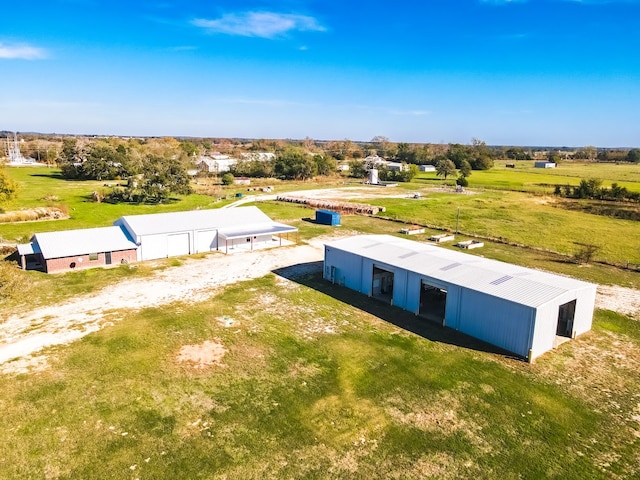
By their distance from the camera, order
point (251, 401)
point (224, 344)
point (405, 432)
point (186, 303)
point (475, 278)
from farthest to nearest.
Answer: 1. point (186, 303)
2. point (475, 278)
3. point (224, 344)
4. point (251, 401)
5. point (405, 432)

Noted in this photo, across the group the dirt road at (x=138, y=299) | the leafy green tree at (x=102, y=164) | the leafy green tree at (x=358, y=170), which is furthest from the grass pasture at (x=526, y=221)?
the leafy green tree at (x=102, y=164)

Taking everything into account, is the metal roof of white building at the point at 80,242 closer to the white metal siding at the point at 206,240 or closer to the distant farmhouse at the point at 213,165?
the white metal siding at the point at 206,240

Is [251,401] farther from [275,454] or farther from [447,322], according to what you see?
[447,322]

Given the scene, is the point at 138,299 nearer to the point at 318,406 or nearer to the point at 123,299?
the point at 123,299

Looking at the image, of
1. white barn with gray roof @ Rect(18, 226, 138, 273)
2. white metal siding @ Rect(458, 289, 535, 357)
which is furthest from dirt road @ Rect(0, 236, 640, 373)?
white metal siding @ Rect(458, 289, 535, 357)

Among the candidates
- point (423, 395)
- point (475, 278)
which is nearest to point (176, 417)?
point (423, 395)

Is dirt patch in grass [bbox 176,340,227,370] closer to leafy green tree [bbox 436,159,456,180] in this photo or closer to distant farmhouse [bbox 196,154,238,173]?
distant farmhouse [bbox 196,154,238,173]

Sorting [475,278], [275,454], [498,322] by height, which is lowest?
[275,454]
